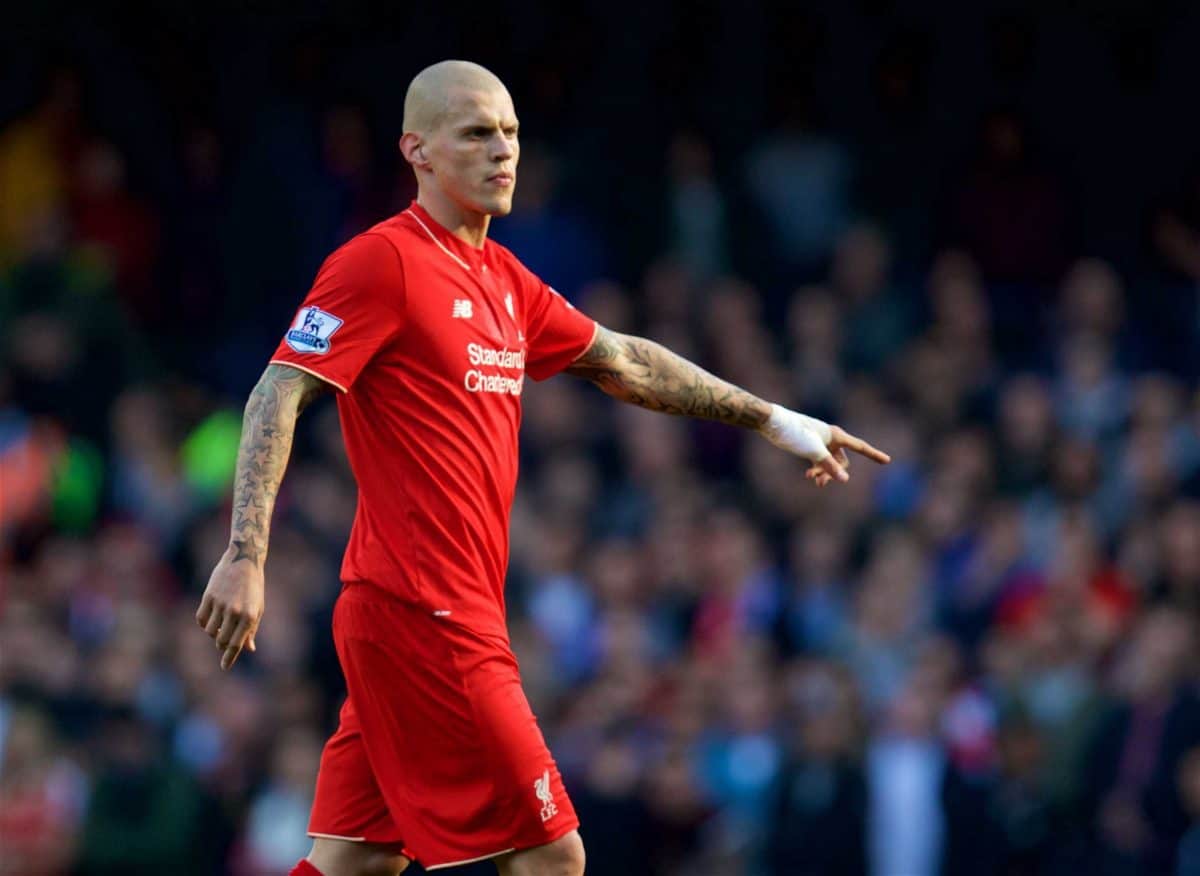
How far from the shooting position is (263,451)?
19.2 feet

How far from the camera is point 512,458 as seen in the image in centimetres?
645

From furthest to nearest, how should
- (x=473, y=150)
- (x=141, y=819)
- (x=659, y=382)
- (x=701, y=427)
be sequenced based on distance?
(x=701, y=427) → (x=141, y=819) → (x=659, y=382) → (x=473, y=150)

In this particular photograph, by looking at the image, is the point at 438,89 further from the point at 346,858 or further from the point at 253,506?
the point at 346,858

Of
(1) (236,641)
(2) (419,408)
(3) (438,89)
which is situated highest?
(3) (438,89)

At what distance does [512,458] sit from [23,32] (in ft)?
33.7

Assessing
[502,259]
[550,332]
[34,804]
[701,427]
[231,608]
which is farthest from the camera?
[701,427]

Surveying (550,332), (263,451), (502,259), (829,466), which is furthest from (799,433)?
(263,451)

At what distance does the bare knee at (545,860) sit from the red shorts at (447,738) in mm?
28

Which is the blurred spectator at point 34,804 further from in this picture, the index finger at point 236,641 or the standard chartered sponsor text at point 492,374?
the index finger at point 236,641

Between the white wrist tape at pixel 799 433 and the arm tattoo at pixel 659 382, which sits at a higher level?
the arm tattoo at pixel 659 382

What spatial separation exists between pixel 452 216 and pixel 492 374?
1.49 ft

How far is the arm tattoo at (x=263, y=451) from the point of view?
580cm

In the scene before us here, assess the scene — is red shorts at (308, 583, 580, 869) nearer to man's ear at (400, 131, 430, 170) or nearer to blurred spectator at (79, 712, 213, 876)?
man's ear at (400, 131, 430, 170)

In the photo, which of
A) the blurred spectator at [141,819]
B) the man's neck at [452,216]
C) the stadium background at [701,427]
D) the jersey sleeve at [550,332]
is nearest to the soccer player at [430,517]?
the man's neck at [452,216]
